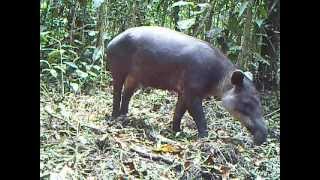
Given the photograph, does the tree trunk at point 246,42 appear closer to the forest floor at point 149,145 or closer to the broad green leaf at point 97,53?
the forest floor at point 149,145

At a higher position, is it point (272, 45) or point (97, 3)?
point (97, 3)

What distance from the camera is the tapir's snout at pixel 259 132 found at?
251 cm

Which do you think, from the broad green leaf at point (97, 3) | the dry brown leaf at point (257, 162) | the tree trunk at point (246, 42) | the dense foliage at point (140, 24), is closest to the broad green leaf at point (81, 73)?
the dense foliage at point (140, 24)

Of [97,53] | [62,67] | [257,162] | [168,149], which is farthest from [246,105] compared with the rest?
[62,67]

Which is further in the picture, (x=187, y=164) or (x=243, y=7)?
(x=243, y=7)

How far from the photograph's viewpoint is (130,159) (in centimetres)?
250

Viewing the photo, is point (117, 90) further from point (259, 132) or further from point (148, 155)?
point (259, 132)

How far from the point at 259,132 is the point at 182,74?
367mm

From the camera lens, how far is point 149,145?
8.26ft

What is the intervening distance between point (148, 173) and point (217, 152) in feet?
0.89

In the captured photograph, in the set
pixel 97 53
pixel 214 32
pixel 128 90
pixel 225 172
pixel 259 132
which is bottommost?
pixel 225 172
